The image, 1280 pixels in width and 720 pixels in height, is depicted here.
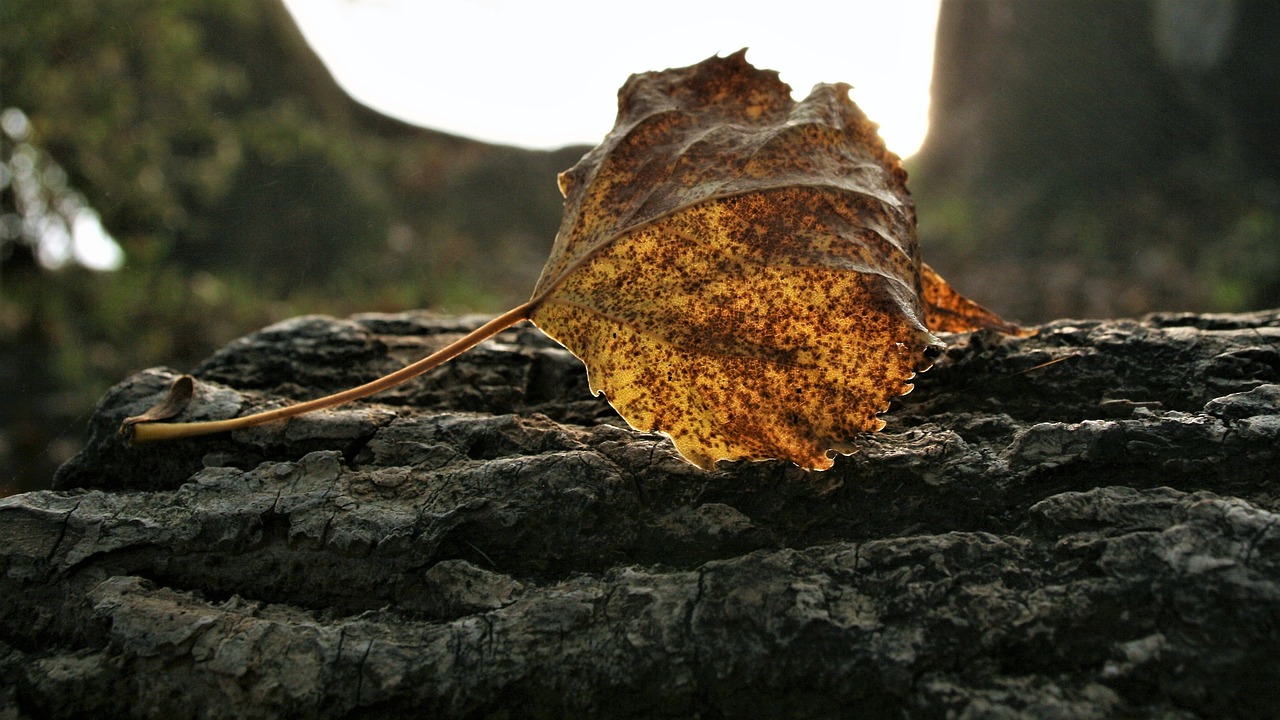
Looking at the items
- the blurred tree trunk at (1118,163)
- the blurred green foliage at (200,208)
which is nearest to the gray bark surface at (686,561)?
the blurred green foliage at (200,208)

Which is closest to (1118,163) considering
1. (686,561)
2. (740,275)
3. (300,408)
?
(740,275)

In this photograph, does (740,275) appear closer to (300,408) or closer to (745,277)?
(745,277)

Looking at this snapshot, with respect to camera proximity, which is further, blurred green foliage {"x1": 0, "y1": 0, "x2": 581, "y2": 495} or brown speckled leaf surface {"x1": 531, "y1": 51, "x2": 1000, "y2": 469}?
blurred green foliage {"x1": 0, "y1": 0, "x2": 581, "y2": 495}

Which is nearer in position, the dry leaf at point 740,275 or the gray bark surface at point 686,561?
the gray bark surface at point 686,561

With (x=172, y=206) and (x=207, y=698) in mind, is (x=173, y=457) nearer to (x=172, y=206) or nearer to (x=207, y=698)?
(x=207, y=698)

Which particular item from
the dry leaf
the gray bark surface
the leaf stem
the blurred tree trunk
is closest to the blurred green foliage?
the leaf stem

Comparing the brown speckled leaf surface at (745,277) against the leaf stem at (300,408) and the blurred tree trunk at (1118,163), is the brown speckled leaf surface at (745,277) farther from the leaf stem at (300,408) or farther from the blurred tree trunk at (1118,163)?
the blurred tree trunk at (1118,163)

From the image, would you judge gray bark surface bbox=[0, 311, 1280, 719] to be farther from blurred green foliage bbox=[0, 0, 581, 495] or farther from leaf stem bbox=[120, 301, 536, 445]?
blurred green foliage bbox=[0, 0, 581, 495]

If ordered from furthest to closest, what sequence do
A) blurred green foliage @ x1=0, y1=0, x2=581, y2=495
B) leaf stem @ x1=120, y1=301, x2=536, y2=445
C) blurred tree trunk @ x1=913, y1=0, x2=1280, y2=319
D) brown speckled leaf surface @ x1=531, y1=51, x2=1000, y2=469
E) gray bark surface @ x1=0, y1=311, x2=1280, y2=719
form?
blurred tree trunk @ x1=913, y1=0, x2=1280, y2=319
blurred green foliage @ x1=0, y1=0, x2=581, y2=495
leaf stem @ x1=120, y1=301, x2=536, y2=445
brown speckled leaf surface @ x1=531, y1=51, x2=1000, y2=469
gray bark surface @ x1=0, y1=311, x2=1280, y2=719

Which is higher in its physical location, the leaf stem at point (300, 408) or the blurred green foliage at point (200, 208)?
the blurred green foliage at point (200, 208)
